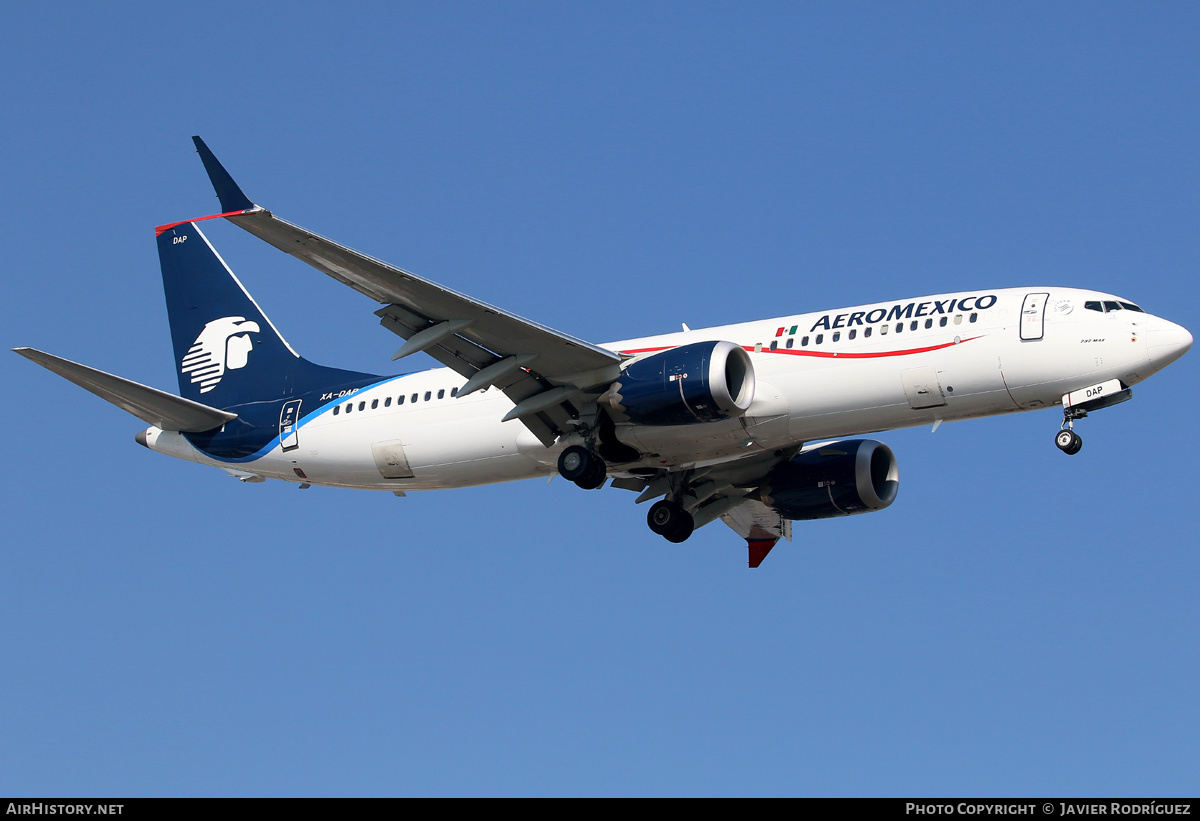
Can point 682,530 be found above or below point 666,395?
below

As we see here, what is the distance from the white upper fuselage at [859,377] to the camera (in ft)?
91.6

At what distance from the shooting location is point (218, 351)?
125 ft

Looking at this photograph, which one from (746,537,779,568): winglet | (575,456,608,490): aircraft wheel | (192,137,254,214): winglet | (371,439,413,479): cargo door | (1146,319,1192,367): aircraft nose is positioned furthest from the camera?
(746,537,779,568): winglet

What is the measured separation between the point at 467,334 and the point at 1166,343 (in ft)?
48.4

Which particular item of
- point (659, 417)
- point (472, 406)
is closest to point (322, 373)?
point (472, 406)

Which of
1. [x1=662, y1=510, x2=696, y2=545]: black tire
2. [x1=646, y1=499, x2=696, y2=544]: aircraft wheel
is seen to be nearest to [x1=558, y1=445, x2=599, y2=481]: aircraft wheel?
[x1=646, y1=499, x2=696, y2=544]: aircraft wheel

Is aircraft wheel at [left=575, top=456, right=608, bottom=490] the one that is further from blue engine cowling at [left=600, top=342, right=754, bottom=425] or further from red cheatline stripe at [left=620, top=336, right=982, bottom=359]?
red cheatline stripe at [left=620, top=336, right=982, bottom=359]

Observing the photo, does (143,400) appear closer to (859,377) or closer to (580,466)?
(580,466)

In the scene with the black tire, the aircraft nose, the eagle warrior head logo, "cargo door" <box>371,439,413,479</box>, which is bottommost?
the black tire

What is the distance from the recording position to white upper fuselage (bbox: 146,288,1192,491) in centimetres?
2792

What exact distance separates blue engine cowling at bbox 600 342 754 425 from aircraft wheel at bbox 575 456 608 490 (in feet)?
4.36

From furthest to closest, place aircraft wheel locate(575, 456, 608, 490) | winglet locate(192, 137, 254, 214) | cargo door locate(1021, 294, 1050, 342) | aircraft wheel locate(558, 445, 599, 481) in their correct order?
aircraft wheel locate(575, 456, 608, 490) → aircraft wheel locate(558, 445, 599, 481) → cargo door locate(1021, 294, 1050, 342) → winglet locate(192, 137, 254, 214)

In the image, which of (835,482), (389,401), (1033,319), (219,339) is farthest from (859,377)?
(219,339)
